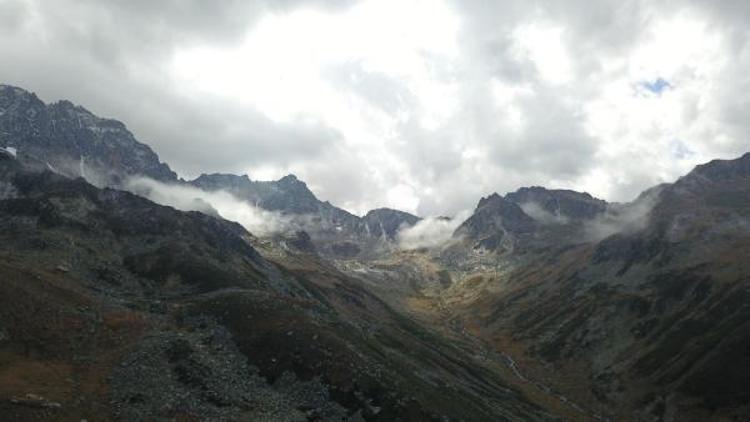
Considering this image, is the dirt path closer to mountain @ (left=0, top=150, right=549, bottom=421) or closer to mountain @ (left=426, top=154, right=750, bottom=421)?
mountain @ (left=426, top=154, right=750, bottom=421)

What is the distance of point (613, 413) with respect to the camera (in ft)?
396

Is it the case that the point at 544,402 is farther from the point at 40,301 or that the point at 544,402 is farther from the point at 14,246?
the point at 14,246

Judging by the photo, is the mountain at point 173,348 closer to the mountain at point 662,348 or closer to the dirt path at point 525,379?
the dirt path at point 525,379

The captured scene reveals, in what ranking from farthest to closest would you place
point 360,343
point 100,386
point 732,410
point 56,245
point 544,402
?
point 544,402
point 56,245
point 732,410
point 360,343
point 100,386

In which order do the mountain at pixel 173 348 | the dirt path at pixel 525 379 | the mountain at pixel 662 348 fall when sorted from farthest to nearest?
the dirt path at pixel 525 379, the mountain at pixel 662 348, the mountain at pixel 173 348

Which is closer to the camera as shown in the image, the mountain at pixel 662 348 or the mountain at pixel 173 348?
the mountain at pixel 173 348

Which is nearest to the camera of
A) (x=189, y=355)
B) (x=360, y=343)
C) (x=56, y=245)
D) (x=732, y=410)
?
(x=189, y=355)

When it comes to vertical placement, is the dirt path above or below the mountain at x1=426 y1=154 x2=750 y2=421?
below

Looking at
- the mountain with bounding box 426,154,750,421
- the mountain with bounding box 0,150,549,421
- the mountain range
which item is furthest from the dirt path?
the mountain with bounding box 0,150,549,421

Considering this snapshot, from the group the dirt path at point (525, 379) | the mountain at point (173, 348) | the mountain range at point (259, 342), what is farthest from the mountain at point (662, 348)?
the mountain at point (173, 348)

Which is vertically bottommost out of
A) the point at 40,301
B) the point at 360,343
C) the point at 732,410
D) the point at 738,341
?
the point at 40,301

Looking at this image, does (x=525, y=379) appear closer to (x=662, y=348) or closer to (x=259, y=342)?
(x=662, y=348)


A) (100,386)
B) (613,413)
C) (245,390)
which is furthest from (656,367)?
(100,386)

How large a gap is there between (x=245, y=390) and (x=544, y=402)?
82479 millimetres
